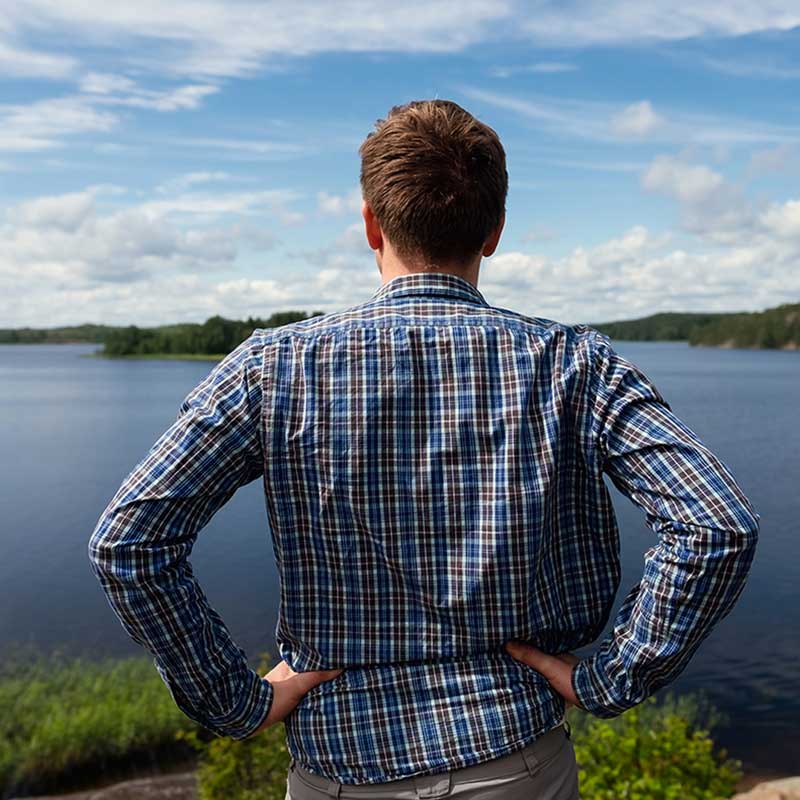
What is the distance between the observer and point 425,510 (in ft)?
5.60

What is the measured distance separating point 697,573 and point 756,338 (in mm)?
146031

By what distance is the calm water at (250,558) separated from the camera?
12930mm

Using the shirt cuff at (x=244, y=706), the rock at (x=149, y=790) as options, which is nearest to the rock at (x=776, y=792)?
the rock at (x=149, y=790)

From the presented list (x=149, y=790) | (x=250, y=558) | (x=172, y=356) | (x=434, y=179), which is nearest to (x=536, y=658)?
(x=434, y=179)

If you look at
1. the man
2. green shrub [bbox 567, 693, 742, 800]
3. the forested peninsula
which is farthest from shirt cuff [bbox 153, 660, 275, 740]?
the forested peninsula

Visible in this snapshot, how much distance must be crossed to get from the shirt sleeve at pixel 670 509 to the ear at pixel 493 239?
0.31 meters

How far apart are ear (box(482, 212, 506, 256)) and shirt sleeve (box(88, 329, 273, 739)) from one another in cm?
52

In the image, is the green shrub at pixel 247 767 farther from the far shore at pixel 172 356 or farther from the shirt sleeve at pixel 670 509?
the far shore at pixel 172 356

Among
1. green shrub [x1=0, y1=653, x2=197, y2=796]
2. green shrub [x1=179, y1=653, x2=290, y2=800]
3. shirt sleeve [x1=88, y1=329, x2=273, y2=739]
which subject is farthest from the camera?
green shrub [x1=0, y1=653, x2=197, y2=796]

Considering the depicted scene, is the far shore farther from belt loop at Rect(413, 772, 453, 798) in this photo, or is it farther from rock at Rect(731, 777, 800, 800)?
belt loop at Rect(413, 772, 453, 798)

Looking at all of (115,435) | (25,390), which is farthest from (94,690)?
(25,390)

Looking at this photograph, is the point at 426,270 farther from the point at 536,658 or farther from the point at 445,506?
the point at 536,658

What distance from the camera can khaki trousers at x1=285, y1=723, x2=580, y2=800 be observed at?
174 cm

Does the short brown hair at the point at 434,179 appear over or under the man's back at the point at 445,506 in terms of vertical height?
over
